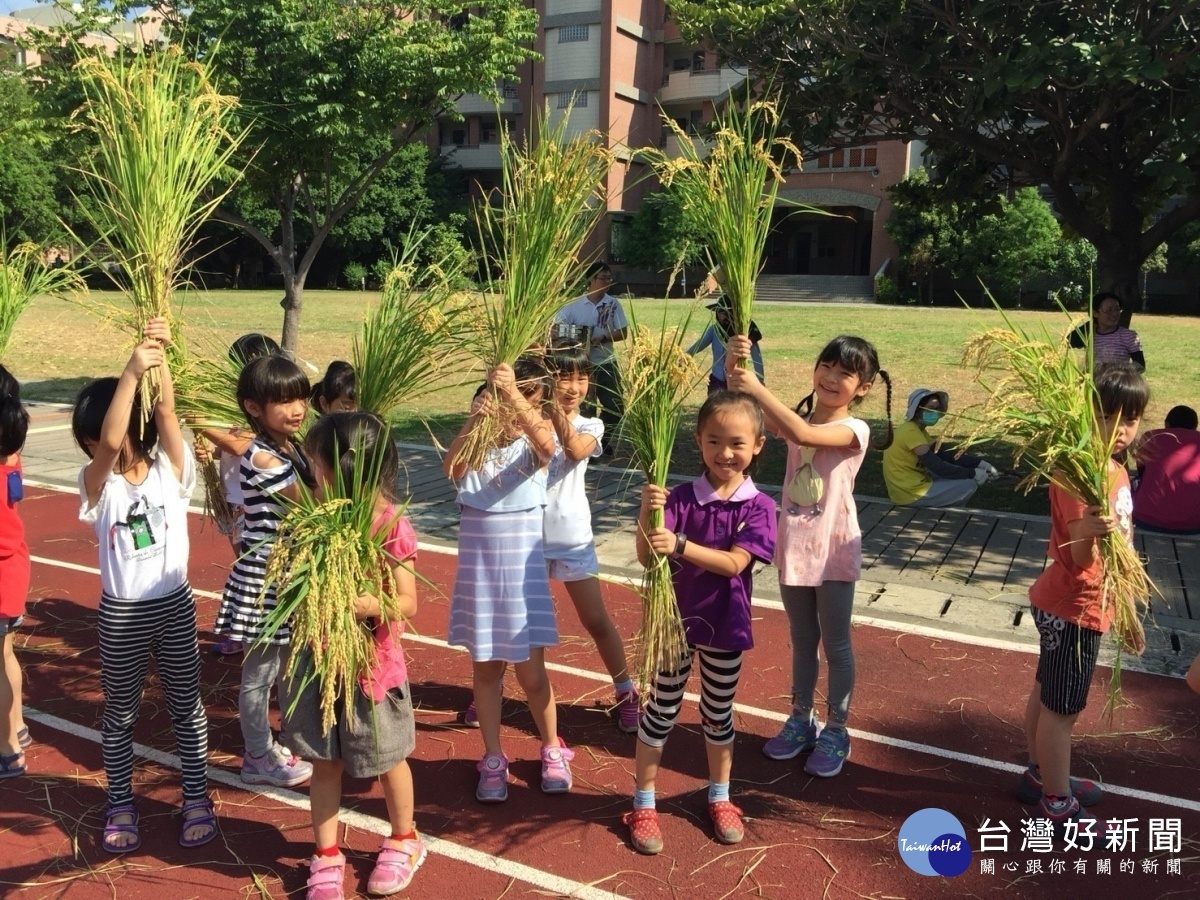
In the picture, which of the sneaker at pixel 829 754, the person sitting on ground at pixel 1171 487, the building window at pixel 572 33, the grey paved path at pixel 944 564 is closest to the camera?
the sneaker at pixel 829 754

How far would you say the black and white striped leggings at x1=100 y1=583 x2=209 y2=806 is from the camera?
303 centimetres

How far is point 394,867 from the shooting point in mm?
2908

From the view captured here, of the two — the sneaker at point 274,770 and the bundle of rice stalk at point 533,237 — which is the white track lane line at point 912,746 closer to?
the sneaker at point 274,770

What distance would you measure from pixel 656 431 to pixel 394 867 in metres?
1.61

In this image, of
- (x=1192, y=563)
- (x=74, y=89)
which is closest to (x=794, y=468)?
(x=1192, y=563)

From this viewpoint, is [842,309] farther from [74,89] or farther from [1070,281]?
[74,89]

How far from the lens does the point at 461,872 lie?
3025mm

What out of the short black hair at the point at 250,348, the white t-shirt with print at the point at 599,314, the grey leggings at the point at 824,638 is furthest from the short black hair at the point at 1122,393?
the white t-shirt with print at the point at 599,314

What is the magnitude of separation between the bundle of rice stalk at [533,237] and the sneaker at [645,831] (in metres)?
1.31

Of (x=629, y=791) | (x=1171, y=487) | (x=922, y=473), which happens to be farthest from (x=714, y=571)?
(x=922, y=473)

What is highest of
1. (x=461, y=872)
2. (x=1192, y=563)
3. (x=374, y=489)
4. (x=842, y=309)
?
(x=842, y=309)

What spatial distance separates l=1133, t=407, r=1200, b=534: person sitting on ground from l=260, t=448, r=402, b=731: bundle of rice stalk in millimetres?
5729

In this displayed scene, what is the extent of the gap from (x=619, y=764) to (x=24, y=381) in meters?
14.0

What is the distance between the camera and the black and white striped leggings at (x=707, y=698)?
3.11 m
